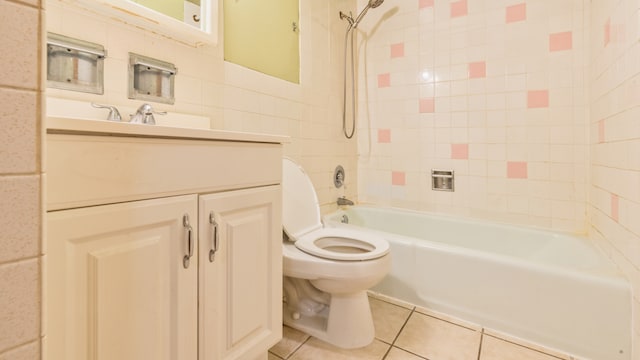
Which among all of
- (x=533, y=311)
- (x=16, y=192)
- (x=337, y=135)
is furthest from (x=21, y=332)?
(x=337, y=135)

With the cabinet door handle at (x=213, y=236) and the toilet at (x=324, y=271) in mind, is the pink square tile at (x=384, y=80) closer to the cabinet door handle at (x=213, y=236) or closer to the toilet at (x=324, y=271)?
the toilet at (x=324, y=271)

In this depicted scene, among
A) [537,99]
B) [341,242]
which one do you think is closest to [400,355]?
[341,242]

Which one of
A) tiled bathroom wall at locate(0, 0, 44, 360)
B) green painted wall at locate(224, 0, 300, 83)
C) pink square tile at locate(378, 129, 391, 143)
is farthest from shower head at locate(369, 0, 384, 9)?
tiled bathroom wall at locate(0, 0, 44, 360)

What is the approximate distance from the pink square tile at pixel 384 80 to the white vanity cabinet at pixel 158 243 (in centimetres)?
154

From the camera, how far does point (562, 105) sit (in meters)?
1.68

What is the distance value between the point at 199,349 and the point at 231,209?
36cm

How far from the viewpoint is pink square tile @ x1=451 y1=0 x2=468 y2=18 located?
6.31 feet

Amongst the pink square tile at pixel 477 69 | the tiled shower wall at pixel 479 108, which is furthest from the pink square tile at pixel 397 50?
the pink square tile at pixel 477 69

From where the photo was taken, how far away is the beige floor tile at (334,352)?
1.14 metres

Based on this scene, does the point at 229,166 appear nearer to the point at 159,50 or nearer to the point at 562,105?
the point at 159,50

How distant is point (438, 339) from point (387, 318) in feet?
0.78

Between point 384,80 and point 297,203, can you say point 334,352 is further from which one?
point 384,80

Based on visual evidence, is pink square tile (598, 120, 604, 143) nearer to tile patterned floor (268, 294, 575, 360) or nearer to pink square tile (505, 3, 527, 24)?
pink square tile (505, 3, 527, 24)

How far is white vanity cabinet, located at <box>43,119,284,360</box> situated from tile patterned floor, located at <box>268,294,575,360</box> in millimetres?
333
